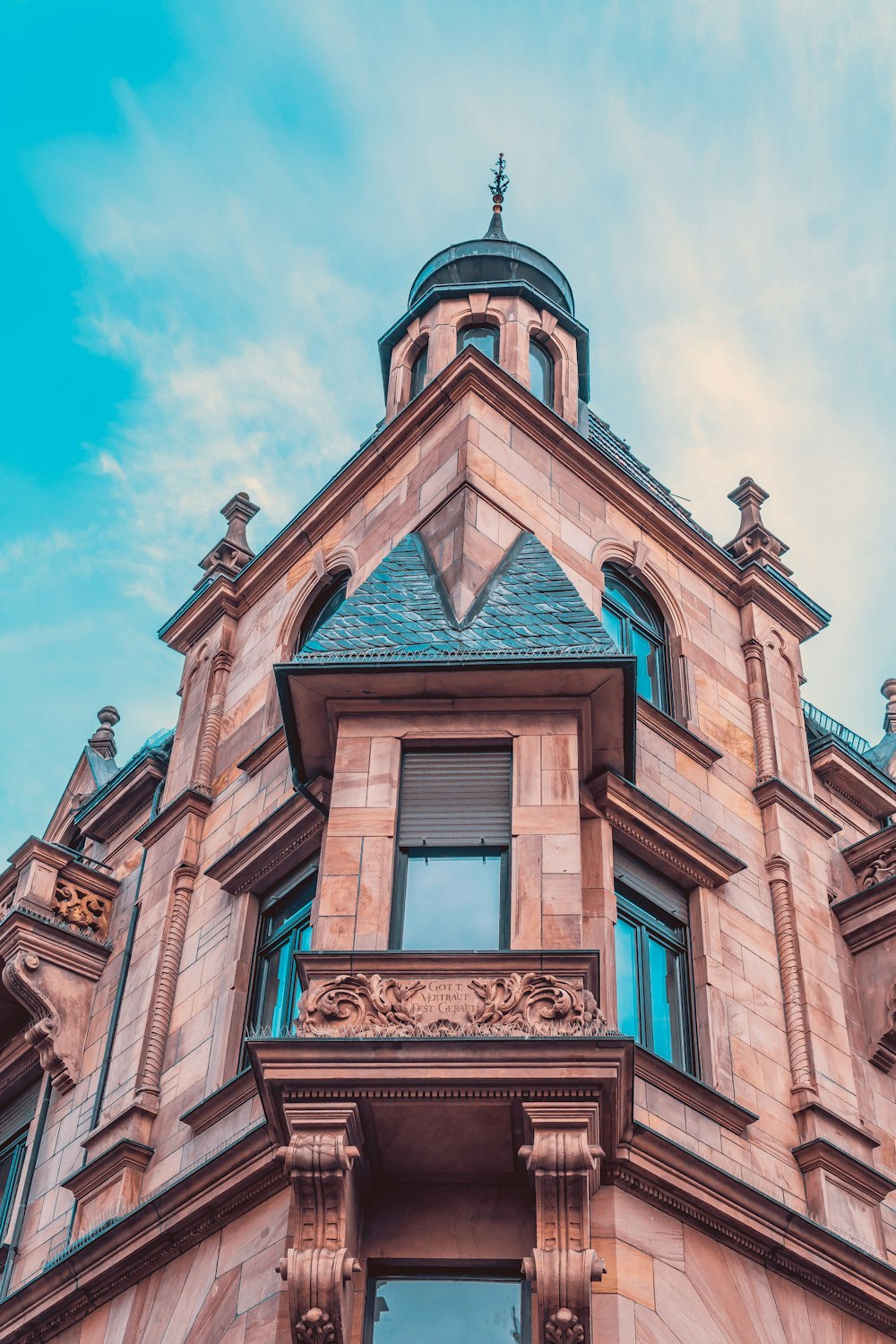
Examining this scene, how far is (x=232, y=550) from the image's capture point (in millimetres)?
25344

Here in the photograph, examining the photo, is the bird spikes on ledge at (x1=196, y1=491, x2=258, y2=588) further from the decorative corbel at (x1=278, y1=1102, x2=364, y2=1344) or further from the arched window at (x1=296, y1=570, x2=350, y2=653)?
the decorative corbel at (x1=278, y1=1102, x2=364, y2=1344)

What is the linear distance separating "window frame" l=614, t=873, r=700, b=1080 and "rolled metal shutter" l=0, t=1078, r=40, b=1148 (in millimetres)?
8352

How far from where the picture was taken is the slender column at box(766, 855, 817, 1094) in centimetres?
1781

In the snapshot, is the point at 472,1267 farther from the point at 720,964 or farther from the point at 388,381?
the point at 388,381

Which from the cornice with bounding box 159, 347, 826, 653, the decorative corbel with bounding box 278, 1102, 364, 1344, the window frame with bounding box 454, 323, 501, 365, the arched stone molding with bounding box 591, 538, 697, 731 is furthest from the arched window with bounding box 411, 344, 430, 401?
the decorative corbel with bounding box 278, 1102, 364, 1344

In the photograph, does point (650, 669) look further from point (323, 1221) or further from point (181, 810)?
point (323, 1221)

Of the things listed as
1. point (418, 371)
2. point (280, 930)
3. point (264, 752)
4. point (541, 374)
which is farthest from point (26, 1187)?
point (541, 374)

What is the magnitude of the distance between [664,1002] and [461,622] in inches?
168

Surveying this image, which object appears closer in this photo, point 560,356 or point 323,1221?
point 323,1221

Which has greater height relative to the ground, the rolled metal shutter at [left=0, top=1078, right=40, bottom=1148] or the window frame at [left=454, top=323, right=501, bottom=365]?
the window frame at [left=454, top=323, right=501, bottom=365]

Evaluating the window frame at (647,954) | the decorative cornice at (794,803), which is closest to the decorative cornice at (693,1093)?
the window frame at (647,954)

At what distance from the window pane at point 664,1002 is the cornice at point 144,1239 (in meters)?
4.02

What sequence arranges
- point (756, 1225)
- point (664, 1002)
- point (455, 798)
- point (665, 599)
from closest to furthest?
1. point (756, 1225)
2. point (455, 798)
3. point (664, 1002)
4. point (665, 599)

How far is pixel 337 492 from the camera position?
2294cm
